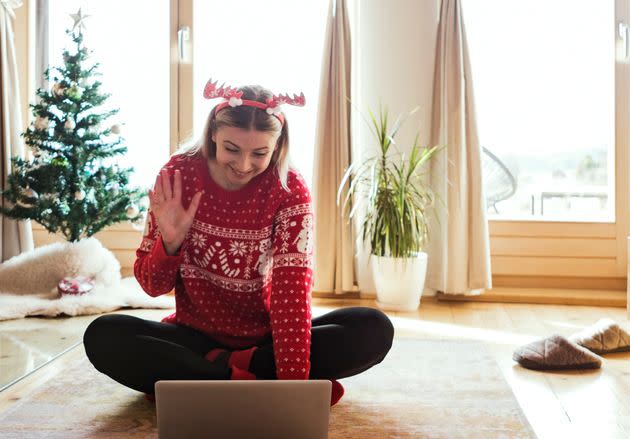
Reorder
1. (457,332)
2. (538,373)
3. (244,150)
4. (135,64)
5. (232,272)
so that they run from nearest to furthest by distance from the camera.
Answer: (244,150), (232,272), (538,373), (457,332), (135,64)

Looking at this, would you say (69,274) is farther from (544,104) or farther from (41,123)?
(544,104)

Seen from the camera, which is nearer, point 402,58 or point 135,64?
point 402,58

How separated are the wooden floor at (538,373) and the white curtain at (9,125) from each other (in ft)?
4.15

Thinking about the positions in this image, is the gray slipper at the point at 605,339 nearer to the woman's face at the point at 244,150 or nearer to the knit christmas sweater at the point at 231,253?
the knit christmas sweater at the point at 231,253

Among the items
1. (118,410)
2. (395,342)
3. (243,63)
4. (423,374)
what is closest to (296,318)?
(118,410)

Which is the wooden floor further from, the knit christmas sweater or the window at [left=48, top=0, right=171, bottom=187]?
the window at [left=48, top=0, right=171, bottom=187]

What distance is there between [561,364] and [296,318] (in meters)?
1.15

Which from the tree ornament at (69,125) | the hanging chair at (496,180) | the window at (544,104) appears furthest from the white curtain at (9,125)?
the hanging chair at (496,180)

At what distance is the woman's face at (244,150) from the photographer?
1.87 m

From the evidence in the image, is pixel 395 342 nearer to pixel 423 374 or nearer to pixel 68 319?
pixel 423 374

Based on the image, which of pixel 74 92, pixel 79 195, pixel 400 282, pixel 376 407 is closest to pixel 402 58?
pixel 400 282

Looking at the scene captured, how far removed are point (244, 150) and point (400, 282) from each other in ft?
6.25

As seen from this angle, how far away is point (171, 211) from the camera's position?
1.92 m

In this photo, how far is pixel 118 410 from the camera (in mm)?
2012
